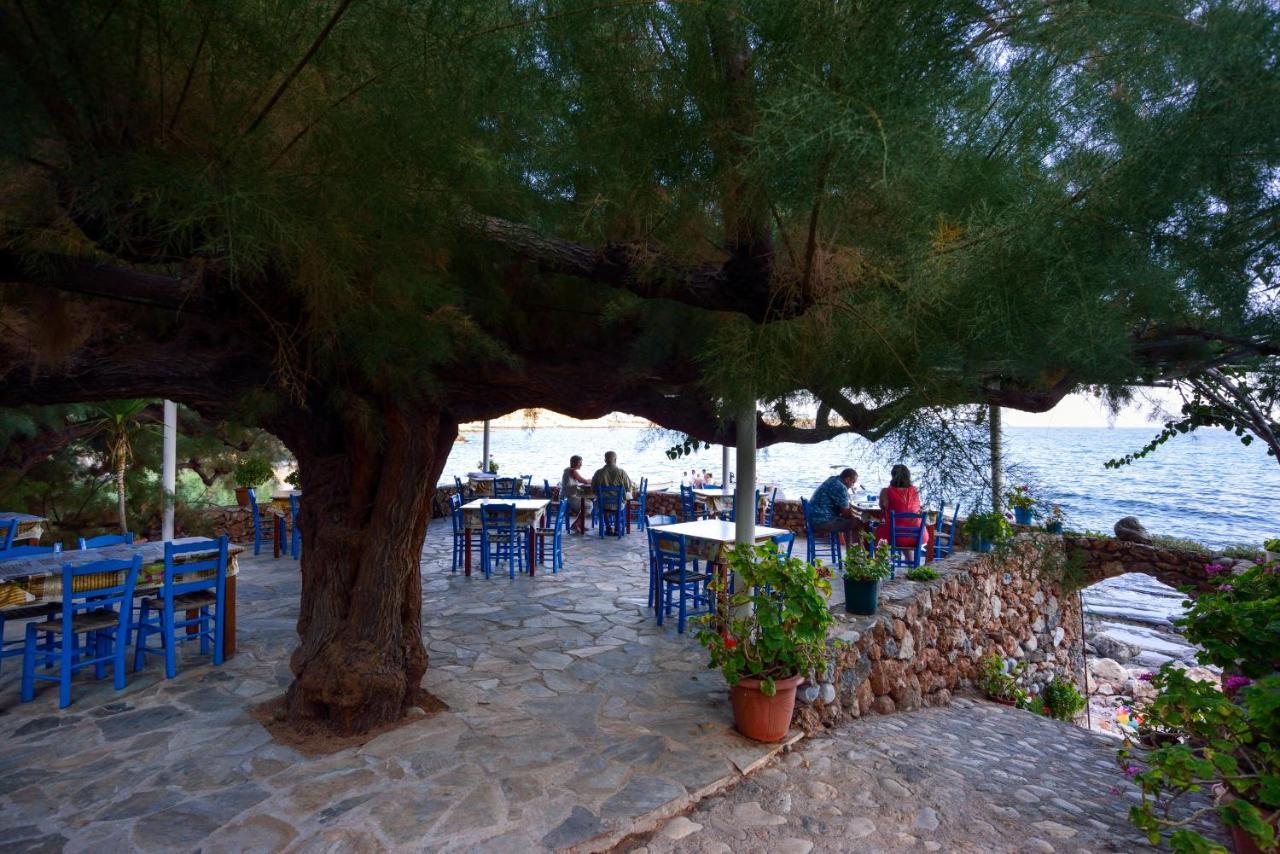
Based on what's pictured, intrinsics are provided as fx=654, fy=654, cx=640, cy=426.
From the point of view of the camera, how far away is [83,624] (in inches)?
161

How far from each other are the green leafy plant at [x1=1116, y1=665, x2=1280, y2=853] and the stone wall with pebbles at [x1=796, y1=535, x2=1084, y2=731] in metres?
0.63

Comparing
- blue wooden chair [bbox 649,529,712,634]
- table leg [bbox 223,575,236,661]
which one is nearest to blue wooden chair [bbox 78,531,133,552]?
table leg [bbox 223,575,236,661]

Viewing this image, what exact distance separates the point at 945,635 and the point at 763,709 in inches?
140

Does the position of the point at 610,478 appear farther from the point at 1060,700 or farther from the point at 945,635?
the point at 1060,700

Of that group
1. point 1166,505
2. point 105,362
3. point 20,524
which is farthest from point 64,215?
point 1166,505

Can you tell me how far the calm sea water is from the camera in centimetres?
253

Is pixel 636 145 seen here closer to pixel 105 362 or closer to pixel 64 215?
pixel 64 215

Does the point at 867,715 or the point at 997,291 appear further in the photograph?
the point at 867,715

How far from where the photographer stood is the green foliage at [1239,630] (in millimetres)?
2711

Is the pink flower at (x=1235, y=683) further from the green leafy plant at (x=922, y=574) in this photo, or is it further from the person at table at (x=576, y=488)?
the person at table at (x=576, y=488)

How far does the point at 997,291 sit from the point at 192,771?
156 inches

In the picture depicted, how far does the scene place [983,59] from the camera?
64.6 inches

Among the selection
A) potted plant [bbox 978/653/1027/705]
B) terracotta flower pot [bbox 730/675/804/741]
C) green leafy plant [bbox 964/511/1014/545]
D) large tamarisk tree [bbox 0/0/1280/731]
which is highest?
large tamarisk tree [bbox 0/0/1280/731]

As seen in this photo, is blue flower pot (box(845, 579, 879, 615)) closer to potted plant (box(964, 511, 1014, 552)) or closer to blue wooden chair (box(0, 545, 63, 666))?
potted plant (box(964, 511, 1014, 552))
